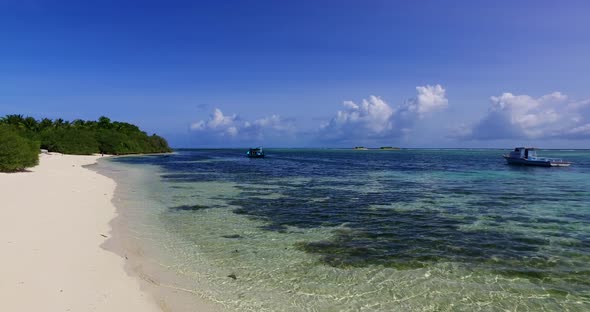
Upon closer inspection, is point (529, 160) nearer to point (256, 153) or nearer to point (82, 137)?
point (256, 153)

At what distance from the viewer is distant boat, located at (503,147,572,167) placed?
6528 centimetres

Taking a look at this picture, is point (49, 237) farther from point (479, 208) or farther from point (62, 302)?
point (479, 208)

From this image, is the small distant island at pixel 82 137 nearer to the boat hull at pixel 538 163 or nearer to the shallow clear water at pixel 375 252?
the shallow clear water at pixel 375 252

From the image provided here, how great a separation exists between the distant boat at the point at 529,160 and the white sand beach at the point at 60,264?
74.9m

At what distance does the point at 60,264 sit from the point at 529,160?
257 ft

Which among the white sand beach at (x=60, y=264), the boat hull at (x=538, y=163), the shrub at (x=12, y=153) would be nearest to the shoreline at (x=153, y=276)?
the white sand beach at (x=60, y=264)

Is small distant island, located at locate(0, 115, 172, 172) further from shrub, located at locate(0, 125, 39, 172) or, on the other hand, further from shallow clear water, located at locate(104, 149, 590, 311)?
shallow clear water, located at locate(104, 149, 590, 311)

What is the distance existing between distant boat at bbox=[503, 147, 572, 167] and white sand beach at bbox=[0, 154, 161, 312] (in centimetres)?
7491

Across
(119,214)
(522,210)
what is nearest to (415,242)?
(522,210)

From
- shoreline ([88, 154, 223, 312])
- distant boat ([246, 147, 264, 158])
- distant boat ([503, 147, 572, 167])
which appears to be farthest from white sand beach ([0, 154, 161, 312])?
distant boat ([246, 147, 264, 158])

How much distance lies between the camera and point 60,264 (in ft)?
31.3

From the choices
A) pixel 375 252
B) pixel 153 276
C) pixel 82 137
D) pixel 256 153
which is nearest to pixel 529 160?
pixel 375 252

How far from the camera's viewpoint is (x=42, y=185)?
24.7m

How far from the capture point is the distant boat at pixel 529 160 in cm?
6528
